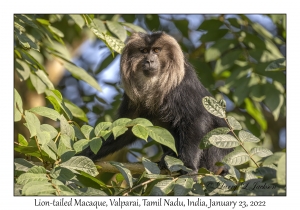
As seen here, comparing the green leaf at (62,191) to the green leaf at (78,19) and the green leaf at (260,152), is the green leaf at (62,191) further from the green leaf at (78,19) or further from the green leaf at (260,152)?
the green leaf at (78,19)

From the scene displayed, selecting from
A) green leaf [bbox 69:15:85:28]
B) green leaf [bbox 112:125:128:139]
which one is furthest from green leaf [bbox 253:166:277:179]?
green leaf [bbox 69:15:85:28]

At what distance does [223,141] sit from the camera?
9.87 feet

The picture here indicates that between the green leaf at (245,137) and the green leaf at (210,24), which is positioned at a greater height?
the green leaf at (210,24)

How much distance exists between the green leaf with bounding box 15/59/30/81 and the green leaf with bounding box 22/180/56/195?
7.05 feet

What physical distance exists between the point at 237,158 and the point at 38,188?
49.0 inches

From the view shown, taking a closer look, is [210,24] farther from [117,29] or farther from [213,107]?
[213,107]

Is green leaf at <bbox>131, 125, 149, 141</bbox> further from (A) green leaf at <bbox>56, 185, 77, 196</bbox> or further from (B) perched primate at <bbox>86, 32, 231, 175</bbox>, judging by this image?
Result: (B) perched primate at <bbox>86, 32, 231, 175</bbox>

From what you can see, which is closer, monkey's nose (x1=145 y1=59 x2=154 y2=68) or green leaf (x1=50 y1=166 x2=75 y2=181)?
green leaf (x1=50 y1=166 x2=75 y2=181)

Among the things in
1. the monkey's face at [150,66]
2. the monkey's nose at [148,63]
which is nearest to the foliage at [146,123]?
the monkey's face at [150,66]

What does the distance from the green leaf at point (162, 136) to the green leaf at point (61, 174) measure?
0.56 metres

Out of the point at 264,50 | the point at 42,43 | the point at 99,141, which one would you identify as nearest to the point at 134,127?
the point at 99,141

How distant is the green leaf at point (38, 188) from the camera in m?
2.63

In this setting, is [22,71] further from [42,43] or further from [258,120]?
[258,120]

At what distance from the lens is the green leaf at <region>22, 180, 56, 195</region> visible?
104 inches
